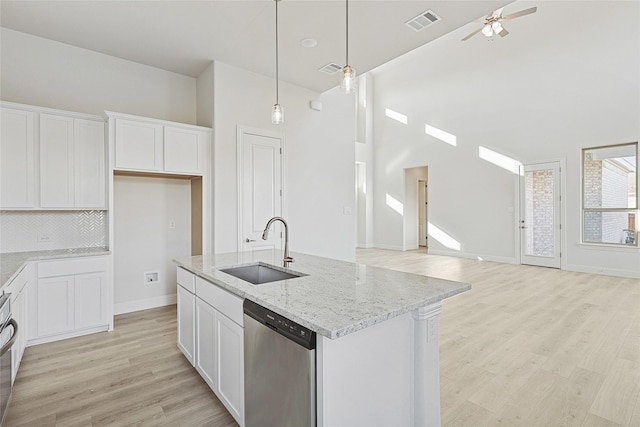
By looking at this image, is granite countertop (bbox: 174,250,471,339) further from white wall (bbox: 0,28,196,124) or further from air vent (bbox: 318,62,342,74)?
air vent (bbox: 318,62,342,74)

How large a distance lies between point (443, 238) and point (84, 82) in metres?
8.07

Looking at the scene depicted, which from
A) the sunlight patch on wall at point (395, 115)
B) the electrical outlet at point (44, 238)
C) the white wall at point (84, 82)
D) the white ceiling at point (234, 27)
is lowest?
the electrical outlet at point (44, 238)

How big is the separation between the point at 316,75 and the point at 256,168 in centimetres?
161

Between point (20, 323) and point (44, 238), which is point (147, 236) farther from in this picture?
point (20, 323)

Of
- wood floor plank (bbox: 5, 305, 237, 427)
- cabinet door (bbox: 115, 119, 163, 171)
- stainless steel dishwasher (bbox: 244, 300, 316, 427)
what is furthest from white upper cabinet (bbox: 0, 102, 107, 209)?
stainless steel dishwasher (bbox: 244, 300, 316, 427)

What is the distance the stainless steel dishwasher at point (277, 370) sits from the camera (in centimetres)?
126

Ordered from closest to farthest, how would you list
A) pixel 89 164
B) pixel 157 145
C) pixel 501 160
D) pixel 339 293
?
pixel 339 293
pixel 89 164
pixel 157 145
pixel 501 160

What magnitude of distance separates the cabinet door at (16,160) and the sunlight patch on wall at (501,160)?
8153 mm

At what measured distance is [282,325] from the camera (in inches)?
54.8

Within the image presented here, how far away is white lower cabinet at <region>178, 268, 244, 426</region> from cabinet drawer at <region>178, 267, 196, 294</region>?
0.07 metres

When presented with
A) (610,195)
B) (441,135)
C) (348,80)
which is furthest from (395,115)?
(348,80)

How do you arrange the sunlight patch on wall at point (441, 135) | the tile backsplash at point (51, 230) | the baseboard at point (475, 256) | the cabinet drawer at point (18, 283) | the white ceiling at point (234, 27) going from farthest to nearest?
the sunlight patch on wall at point (441, 135) < the baseboard at point (475, 256) < the tile backsplash at point (51, 230) < the white ceiling at point (234, 27) < the cabinet drawer at point (18, 283)

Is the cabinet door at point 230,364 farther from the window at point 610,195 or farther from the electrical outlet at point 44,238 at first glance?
the window at point 610,195

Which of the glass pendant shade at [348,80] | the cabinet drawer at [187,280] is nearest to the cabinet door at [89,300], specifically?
the cabinet drawer at [187,280]
